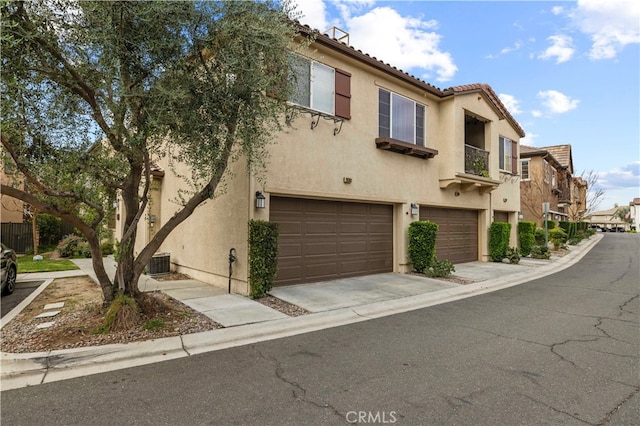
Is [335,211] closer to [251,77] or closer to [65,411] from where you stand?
[251,77]

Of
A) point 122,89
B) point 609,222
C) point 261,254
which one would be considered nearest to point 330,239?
point 261,254

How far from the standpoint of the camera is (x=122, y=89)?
525 centimetres

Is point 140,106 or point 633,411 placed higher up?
point 140,106

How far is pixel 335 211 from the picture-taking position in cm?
1055

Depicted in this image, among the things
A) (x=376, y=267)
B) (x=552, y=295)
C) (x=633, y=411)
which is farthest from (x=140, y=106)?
(x=552, y=295)

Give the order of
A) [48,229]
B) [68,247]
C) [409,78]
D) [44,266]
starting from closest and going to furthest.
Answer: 1. [409,78]
2. [44,266]
3. [68,247]
4. [48,229]

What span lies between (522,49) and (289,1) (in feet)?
34.5

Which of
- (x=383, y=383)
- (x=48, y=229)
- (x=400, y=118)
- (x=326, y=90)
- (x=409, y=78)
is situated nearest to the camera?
(x=383, y=383)

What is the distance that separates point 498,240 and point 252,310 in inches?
517

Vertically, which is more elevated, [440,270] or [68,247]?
[68,247]

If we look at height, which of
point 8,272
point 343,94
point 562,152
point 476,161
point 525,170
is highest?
point 562,152

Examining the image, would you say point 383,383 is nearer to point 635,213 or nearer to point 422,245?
point 422,245

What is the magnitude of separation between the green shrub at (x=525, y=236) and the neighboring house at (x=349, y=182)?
495cm

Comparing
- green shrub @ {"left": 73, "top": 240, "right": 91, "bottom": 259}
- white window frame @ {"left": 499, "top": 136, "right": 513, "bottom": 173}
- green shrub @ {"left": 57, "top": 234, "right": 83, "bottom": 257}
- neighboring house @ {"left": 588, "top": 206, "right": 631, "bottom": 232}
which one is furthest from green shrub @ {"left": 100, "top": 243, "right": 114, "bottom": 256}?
neighboring house @ {"left": 588, "top": 206, "right": 631, "bottom": 232}
